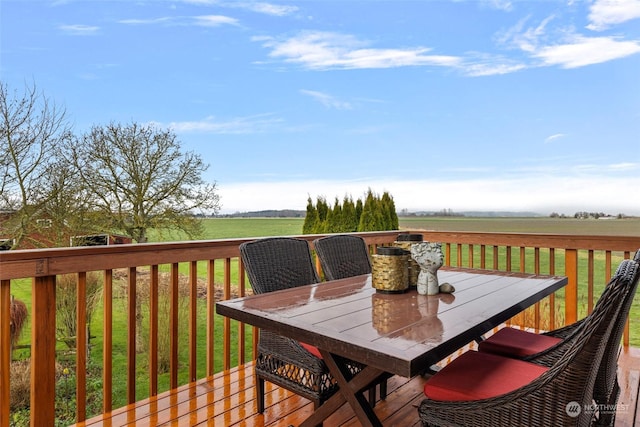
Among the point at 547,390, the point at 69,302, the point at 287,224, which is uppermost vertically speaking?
the point at 287,224

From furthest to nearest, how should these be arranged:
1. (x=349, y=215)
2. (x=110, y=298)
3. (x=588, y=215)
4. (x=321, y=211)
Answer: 1. (x=321, y=211)
2. (x=349, y=215)
3. (x=588, y=215)
4. (x=110, y=298)

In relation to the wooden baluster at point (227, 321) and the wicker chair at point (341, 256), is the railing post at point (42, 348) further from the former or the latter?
the wicker chair at point (341, 256)

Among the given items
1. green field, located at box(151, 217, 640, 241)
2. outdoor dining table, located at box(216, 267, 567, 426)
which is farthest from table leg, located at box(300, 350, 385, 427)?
green field, located at box(151, 217, 640, 241)

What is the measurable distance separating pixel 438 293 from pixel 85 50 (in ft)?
31.7

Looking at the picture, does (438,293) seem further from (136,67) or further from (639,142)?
(136,67)

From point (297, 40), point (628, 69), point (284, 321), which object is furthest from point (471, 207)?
point (284, 321)

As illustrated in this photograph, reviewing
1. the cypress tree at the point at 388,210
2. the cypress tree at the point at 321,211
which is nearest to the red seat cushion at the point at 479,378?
the cypress tree at the point at 388,210

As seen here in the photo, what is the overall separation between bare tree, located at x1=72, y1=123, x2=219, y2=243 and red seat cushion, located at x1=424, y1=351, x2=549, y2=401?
306 inches

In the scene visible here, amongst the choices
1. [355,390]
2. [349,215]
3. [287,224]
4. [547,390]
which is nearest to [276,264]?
[355,390]

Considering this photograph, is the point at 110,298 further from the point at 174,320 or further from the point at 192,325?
the point at 192,325

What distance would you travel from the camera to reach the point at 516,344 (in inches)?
80.7

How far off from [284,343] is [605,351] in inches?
56.0

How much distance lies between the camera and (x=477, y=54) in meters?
8.26

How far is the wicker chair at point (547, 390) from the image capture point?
45.4 inches
